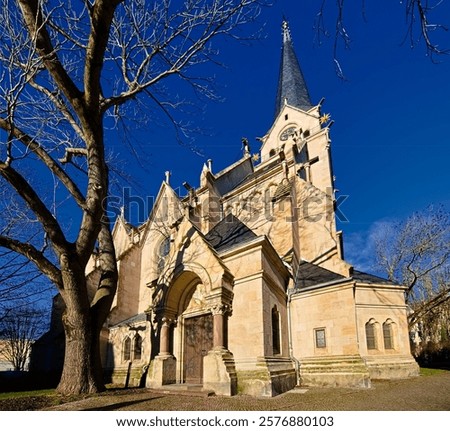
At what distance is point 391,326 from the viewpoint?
54.3 feet

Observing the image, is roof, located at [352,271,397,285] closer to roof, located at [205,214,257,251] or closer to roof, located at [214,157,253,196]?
roof, located at [205,214,257,251]

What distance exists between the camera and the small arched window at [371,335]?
15719mm

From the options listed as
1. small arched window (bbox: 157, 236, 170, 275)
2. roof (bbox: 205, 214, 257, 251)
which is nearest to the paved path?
roof (bbox: 205, 214, 257, 251)

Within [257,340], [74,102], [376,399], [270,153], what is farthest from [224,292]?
[270,153]

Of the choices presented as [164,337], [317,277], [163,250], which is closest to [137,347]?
[164,337]

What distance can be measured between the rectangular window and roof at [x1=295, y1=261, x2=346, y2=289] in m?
1.95

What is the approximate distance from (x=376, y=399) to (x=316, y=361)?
4.45 m

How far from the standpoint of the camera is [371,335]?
1599 centimetres

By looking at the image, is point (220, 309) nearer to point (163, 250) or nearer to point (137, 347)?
point (137, 347)

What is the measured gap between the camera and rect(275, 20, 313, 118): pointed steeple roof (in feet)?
132

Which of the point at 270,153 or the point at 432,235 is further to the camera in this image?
the point at 270,153

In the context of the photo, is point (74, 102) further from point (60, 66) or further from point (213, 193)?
point (213, 193)

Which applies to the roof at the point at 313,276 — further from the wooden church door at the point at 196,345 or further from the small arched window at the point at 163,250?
the small arched window at the point at 163,250

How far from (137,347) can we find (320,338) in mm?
10616
